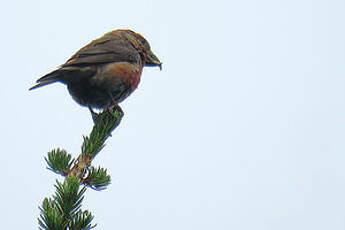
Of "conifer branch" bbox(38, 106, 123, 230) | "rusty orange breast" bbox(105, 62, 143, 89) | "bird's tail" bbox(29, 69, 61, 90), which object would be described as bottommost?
"conifer branch" bbox(38, 106, 123, 230)

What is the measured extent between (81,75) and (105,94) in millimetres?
363

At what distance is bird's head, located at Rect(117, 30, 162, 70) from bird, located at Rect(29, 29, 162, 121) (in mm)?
143

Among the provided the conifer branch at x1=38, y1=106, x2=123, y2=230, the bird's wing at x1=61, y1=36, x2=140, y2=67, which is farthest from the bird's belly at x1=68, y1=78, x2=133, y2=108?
the conifer branch at x1=38, y1=106, x2=123, y2=230

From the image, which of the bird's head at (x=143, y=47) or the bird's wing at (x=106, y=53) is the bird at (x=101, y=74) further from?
the bird's head at (x=143, y=47)

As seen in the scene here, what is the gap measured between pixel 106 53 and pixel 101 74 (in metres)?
0.44

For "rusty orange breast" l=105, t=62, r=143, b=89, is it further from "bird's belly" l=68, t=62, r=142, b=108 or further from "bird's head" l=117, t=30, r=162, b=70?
"bird's head" l=117, t=30, r=162, b=70

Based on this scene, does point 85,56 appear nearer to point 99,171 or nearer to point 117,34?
point 117,34

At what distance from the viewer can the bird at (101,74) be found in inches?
158

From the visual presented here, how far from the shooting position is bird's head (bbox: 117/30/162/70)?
5.38 metres

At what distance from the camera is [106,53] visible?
471cm

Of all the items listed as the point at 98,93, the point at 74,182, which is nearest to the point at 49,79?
the point at 98,93

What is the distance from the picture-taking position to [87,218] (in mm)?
1940

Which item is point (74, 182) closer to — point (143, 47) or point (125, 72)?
point (125, 72)

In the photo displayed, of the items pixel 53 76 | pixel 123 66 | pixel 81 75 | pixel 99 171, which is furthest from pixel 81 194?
pixel 123 66
